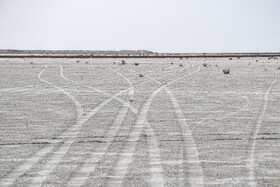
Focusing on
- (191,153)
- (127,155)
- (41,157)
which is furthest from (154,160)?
(41,157)

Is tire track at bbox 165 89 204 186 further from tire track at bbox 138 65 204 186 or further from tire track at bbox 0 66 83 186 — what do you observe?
tire track at bbox 0 66 83 186

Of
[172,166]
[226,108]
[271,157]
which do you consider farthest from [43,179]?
[226,108]

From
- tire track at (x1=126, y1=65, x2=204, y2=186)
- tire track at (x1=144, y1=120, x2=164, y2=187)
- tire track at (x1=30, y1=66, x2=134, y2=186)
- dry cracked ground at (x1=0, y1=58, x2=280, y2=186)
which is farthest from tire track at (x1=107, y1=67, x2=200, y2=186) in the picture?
tire track at (x1=30, y1=66, x2=134, y2=186)

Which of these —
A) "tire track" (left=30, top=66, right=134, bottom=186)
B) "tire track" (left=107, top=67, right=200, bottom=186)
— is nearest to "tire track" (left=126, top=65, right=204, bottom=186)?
"tire track" (left=107, top=67, right=200, bottom=186)

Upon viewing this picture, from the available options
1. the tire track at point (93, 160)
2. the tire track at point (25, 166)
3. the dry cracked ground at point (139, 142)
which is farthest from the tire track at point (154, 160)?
the tire track at point (25, 166)

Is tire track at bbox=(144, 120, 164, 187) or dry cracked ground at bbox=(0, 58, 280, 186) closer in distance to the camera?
tire track at bbox=(144, 120, 164, 187)

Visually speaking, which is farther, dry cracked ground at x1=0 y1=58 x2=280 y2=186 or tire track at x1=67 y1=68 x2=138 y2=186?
dry cracked ground at x1=0 y1=58 x2=280 y2=186

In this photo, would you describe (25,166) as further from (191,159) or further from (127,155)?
(191,159)

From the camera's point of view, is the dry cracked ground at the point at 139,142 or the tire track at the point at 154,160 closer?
the tire track at the point at 154,160

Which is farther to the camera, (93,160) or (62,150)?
(62,150)

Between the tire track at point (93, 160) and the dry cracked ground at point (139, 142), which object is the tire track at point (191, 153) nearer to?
the dry cracked ground at point (139, 142)

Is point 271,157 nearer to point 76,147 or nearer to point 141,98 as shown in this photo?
point 76,147

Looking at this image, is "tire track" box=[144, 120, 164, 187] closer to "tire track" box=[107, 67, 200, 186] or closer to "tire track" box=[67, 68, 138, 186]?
"tire track" box=[107, 67, 200, 186]

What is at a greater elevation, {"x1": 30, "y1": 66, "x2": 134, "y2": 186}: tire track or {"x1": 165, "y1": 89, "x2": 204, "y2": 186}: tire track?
{"x1": 165, "y1": 89, "x2": 204, "y2": 186}: tire track
